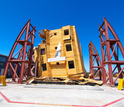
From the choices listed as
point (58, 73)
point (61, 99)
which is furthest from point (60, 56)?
point (61, 99)

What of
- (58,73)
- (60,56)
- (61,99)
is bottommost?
(61,99)

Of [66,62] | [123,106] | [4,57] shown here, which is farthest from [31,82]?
[4,57]

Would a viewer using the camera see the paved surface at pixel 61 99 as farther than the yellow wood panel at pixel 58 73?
No

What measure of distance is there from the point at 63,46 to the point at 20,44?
1162 centimetres

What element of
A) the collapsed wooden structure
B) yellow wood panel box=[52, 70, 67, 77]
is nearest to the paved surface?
the collapsed wooden structure

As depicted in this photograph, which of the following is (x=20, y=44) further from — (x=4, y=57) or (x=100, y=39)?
(x=4, y=57)

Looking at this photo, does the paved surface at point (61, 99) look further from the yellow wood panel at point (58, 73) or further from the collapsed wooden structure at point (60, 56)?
the yellow wood panel at point (58, 73)

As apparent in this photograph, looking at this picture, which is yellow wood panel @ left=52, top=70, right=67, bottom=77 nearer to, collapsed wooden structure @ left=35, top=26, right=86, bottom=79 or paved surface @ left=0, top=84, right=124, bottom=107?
collapsed wooden structure @ left=35, top=26, right=86, bottom=79

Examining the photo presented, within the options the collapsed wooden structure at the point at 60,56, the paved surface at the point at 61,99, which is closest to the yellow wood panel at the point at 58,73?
the collapsed wooden structure at the point at 60,56

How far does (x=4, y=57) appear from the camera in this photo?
43.6 metres

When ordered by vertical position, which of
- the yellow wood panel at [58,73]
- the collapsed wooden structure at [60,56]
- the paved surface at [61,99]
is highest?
the collapsed wooden structure at [60,56]

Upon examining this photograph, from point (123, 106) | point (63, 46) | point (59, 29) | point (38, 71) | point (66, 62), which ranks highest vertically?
point (59, 29)

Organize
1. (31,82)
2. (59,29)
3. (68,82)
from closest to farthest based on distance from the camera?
(68,82)
(31,82)
(59,29)

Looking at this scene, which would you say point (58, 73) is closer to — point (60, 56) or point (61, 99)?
point (60, 56)
